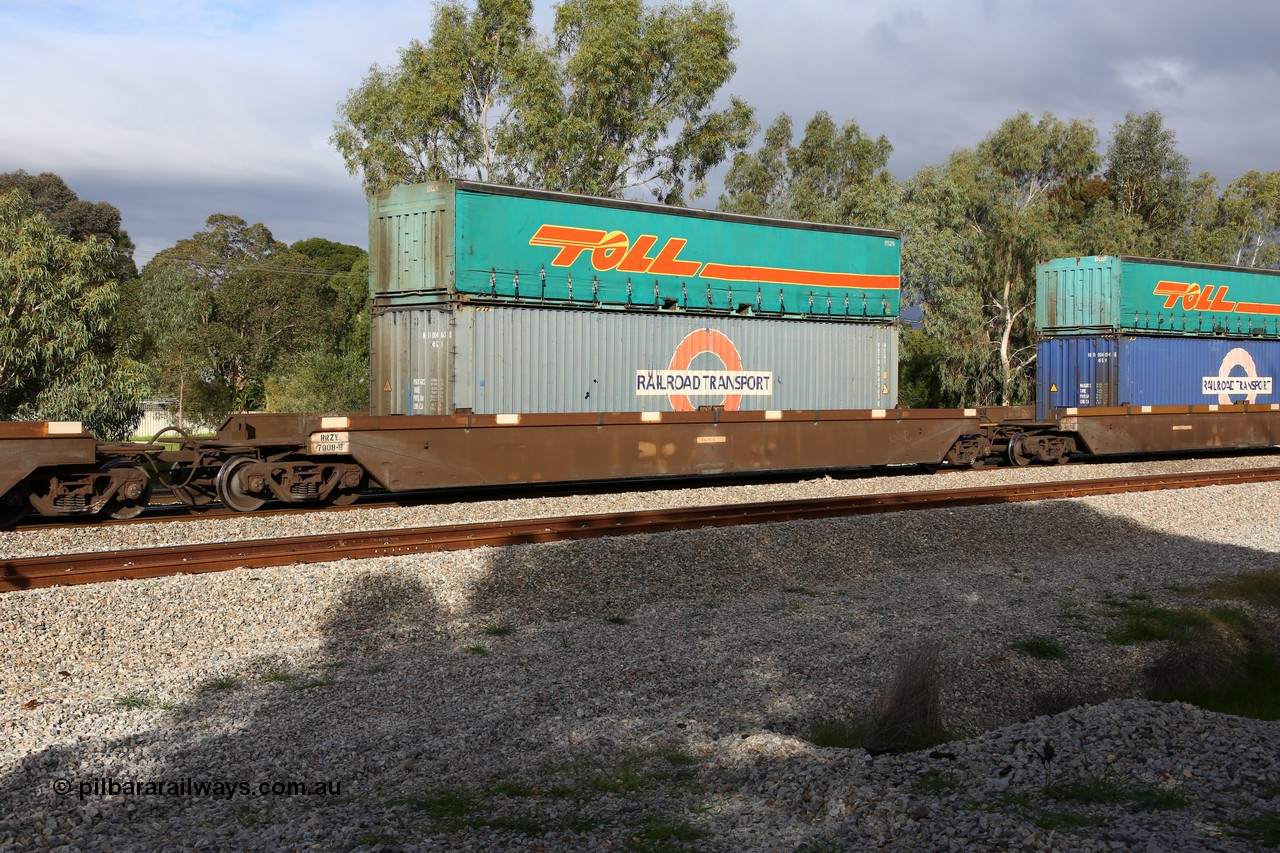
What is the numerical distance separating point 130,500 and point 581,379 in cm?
688

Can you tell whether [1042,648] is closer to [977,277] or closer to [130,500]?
[130,500]

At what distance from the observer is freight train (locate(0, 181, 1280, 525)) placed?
13.6 metres

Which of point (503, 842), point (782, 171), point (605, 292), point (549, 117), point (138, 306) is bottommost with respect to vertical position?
point (503, 842)

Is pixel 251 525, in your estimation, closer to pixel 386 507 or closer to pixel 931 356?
pixel 386 507

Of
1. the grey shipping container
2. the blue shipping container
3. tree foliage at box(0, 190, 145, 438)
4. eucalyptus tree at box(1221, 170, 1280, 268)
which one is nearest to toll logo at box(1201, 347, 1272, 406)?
the blue shipping container

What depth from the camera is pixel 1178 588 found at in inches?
395

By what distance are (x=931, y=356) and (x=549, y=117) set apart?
18688mm

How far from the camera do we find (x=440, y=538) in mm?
11094

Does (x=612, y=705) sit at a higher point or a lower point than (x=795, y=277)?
lower

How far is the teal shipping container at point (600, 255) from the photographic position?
51.4 ft

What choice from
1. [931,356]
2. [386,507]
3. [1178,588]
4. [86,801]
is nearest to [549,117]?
[931,356]

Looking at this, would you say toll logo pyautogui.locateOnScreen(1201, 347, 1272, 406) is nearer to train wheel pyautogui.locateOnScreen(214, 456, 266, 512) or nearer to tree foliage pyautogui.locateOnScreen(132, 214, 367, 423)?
train wheel pyautogui.locateOnScreen(214, 456, 266, 512)
